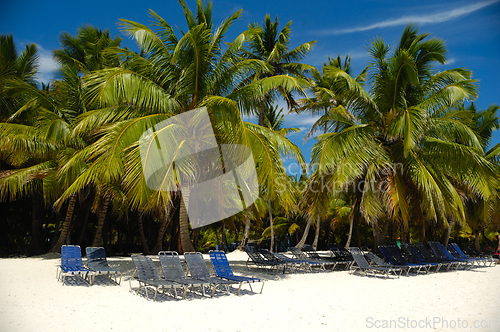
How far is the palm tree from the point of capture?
11.3 meters

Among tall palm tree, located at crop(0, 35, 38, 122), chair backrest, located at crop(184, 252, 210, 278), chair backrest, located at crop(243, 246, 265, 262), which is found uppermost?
tall palm tree, located at crop(0, 35, 38, 122)

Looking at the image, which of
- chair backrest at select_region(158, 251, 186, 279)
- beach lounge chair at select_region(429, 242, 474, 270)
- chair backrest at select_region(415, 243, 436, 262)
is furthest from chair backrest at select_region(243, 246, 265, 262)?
beach lounge chair at select_region(429, 242, 474, 270)

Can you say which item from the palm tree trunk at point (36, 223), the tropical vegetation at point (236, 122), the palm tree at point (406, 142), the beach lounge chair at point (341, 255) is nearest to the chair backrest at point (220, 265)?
the tropical vegetation at point (236, 122)

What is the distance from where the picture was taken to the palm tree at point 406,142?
11312mm

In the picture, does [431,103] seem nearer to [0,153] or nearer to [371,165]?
[371,165]

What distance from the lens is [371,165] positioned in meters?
11.8

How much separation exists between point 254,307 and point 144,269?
253 cm

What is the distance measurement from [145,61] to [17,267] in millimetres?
7180

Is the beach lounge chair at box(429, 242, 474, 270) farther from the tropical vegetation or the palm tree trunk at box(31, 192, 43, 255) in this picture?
the palm tree trunk at box(31, 192, 43, 255)

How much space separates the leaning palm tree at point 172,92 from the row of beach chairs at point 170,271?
1652mm

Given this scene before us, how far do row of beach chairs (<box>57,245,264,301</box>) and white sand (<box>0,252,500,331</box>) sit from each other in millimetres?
295

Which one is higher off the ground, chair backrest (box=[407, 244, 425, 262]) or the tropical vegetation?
the tropical vegetation

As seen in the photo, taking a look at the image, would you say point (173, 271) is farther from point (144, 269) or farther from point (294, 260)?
point (294, 260)

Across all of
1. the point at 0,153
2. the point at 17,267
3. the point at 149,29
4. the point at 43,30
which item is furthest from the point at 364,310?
the point at 0,153
